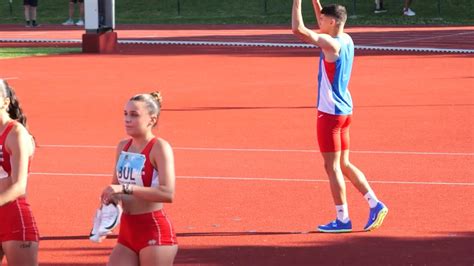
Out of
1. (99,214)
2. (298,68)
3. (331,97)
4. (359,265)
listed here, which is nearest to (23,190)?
(99,214)

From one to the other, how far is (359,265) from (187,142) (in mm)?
7301

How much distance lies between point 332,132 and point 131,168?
13.0 feet

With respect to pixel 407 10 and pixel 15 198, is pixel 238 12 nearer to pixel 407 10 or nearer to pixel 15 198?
pixel 407 10

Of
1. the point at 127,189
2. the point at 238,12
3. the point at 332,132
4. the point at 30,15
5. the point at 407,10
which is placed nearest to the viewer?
the point at 127,189

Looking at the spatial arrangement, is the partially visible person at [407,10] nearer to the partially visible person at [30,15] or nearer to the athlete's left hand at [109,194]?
the partially visible person at [30,15]

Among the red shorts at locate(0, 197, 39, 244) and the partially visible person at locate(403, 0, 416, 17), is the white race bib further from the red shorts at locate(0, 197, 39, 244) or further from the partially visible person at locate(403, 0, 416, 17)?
the partially visible person at locate(403, 0, 416, 17)

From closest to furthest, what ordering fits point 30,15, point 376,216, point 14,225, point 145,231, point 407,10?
point 145,231 → point 14,225 → point 376,216 → point 30,15 → point 407,10

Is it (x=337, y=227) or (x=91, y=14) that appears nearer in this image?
(x=337, y=227)

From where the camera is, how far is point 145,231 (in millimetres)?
7199

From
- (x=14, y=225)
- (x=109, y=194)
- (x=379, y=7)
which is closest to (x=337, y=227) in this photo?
(x=14, y=225)

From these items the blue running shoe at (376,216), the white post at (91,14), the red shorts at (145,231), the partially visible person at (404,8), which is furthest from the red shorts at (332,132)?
the partially visible person at (404,8)

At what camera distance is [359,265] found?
9.78 metres

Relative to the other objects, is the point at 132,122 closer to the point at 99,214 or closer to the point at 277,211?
the point at 99,214

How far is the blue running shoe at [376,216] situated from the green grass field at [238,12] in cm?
3736
